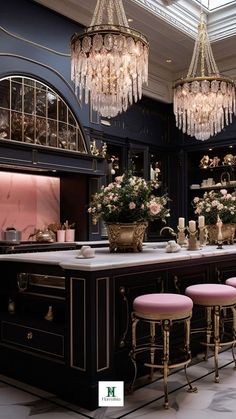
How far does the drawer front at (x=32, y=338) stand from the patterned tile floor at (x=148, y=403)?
273 mm

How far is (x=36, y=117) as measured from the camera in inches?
199

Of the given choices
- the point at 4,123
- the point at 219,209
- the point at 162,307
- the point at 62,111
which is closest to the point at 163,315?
the point at 162,307

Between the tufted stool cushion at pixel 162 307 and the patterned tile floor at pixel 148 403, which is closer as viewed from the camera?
the patterned tile floor at pixel 148 403

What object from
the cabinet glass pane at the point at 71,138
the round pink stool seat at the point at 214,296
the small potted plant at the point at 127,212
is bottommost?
the round pink stool seat at the point at 214,296

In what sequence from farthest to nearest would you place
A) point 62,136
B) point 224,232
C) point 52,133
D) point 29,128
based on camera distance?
point 62,136 < point 52,133 < point 29,128 < point 224,232

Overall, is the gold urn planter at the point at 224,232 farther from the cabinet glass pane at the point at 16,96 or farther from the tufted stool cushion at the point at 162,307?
the cabinet glass pane at the point at 16,96

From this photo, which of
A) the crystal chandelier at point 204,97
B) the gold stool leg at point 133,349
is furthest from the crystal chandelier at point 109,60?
the gold stool leg at point 133,349

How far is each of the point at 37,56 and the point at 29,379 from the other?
3.67 m

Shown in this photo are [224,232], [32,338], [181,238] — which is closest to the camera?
[32,338]

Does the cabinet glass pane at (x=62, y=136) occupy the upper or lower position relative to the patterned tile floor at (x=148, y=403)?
upper

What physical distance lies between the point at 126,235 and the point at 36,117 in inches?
87.6

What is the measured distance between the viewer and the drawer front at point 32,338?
2885 millimetres

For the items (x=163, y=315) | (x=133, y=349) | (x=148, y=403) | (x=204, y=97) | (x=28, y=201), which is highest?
(x=204, y=97)

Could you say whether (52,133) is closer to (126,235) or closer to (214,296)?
(126,235)
